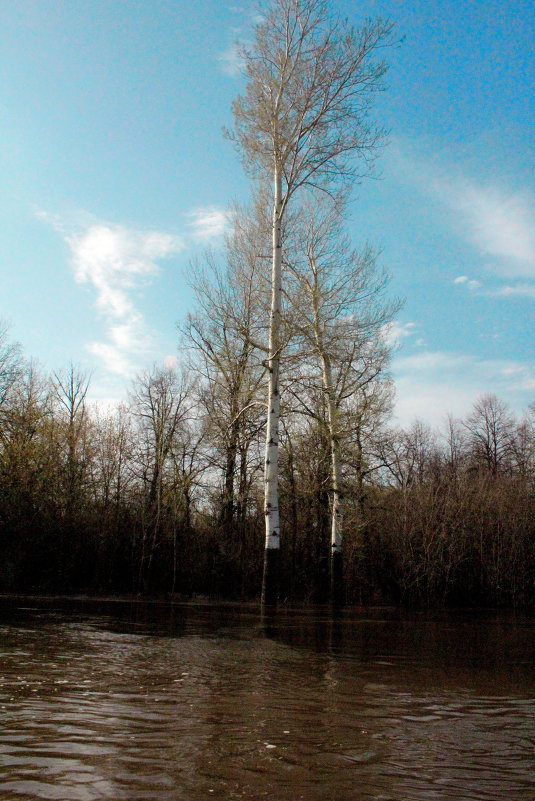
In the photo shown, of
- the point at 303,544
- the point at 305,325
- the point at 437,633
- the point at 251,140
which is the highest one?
the point at 251,140

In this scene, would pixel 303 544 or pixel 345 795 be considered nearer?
pixel 345 795

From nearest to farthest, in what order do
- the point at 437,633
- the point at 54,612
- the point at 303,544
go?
1. the point at 437,633
2. the point at 54,612
3. the point at 303,544

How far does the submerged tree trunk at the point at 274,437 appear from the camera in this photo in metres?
15.4

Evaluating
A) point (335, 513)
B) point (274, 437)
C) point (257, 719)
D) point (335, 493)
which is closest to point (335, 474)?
point (335, 493)

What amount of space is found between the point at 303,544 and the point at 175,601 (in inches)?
251

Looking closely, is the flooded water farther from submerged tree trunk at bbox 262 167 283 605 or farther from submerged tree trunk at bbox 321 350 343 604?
submerged tree trunk at bbox 321 350 343 604

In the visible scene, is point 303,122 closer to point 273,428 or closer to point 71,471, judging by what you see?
point 273,428

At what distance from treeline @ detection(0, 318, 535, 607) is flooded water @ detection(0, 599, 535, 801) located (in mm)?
10210

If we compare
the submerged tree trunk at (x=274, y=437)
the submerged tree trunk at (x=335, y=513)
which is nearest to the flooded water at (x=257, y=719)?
the submerged tree trunk at (x=274, y=437)

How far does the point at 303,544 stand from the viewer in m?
22.9

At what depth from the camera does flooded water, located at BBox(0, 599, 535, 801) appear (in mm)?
3107

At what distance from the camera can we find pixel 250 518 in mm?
24172

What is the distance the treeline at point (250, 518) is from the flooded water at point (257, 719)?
33.5 feet

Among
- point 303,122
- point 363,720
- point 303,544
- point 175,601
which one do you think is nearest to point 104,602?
point 175,601
